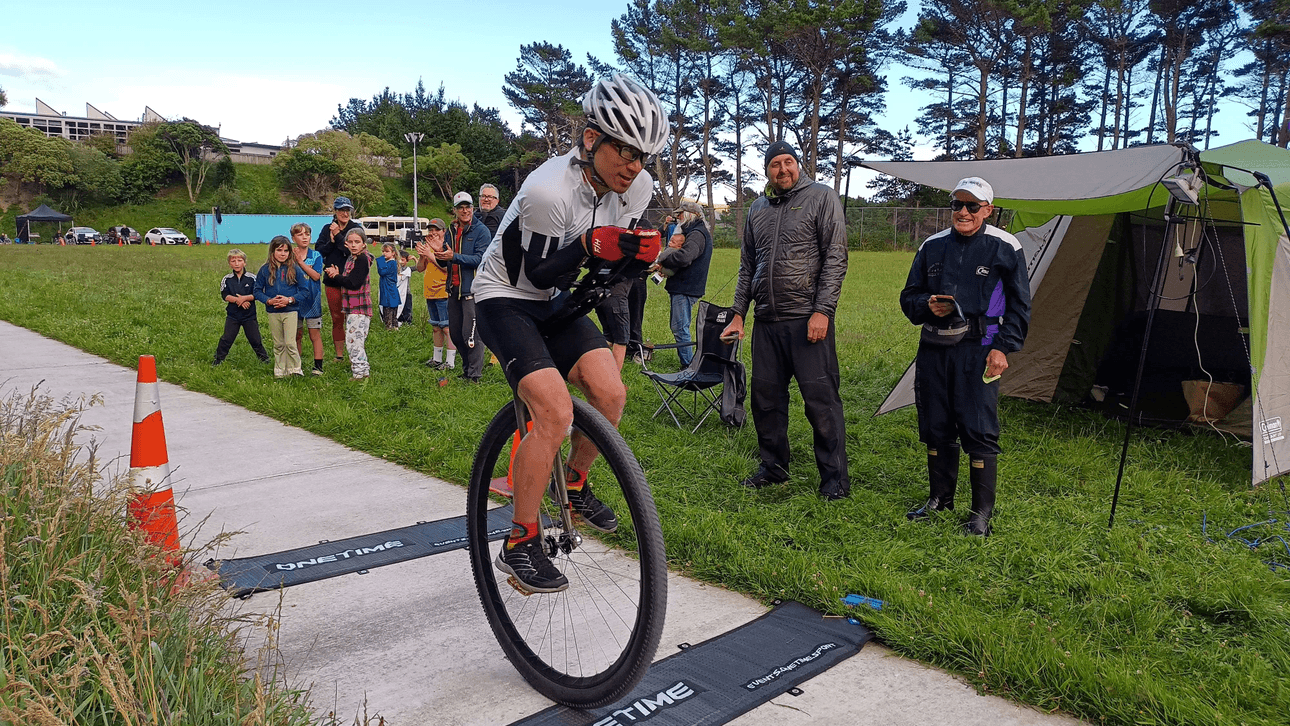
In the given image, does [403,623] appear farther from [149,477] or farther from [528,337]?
[528,337]

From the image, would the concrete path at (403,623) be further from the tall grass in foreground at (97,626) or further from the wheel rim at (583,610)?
the tall grass in foreground at (97,626)

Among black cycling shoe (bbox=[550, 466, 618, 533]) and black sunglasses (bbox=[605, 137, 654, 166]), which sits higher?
black sunglasses (bbox=[605, 137, 654, 166])

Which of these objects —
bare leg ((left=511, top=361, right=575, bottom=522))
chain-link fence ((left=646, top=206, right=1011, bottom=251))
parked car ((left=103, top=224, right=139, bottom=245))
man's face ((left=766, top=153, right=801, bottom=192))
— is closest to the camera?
bare leg ((left=511, top=361, right=575, bottom=522))

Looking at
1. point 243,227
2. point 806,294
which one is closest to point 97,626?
point 806,294

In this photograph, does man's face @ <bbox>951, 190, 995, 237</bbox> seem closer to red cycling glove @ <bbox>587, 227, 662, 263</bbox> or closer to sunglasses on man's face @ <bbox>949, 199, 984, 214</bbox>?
sunglasses on man's face @ <bbox>949, 199, 984, 214</bbox>

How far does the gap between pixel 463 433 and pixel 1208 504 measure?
525 centimetres

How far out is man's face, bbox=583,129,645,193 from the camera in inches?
115

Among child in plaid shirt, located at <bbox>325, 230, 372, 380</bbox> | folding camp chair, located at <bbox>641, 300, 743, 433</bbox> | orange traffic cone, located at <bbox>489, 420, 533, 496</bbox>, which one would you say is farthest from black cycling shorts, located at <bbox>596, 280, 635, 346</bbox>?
orange traffic cone, located at <bbox>489, 420, 533, 496</bbox>

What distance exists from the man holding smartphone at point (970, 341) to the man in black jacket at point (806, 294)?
0.57 m

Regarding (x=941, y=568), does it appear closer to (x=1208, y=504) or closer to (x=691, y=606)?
(x=691, y=606)

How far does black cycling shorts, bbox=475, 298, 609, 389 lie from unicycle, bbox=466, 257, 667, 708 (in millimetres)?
111

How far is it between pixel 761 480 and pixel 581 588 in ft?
7.07

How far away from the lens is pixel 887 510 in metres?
5.16

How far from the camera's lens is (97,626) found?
6.63 ft
